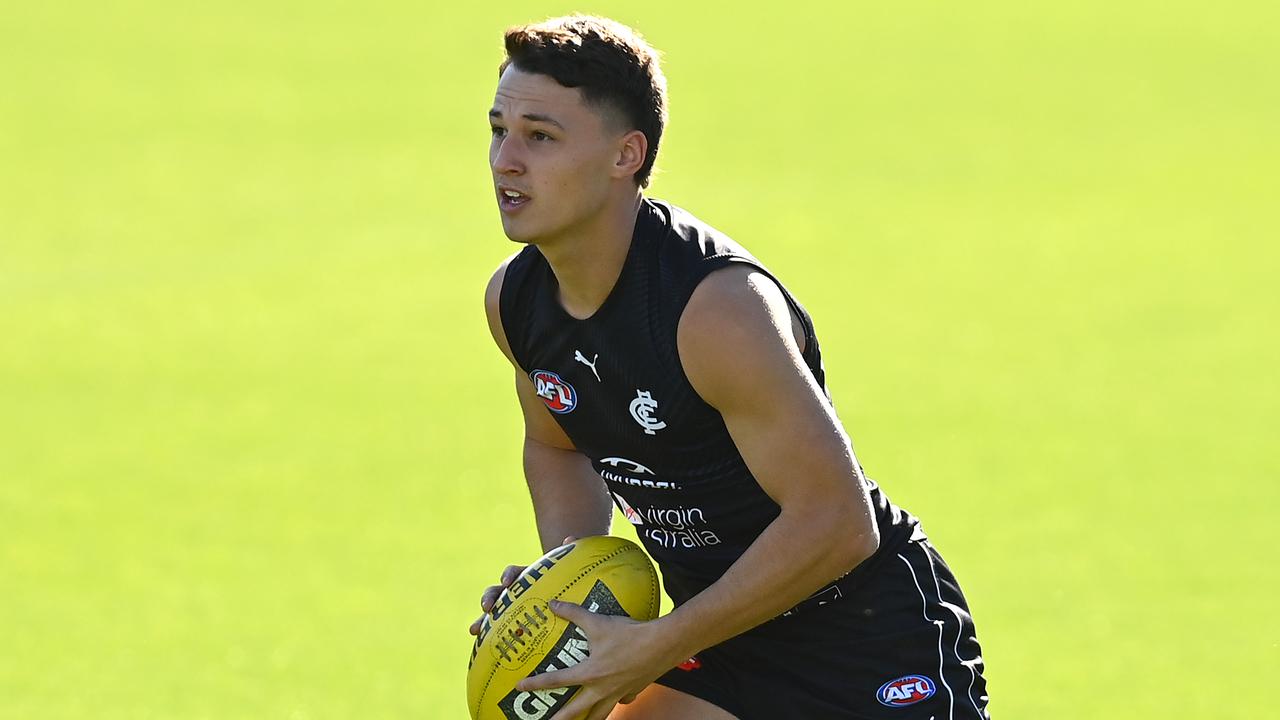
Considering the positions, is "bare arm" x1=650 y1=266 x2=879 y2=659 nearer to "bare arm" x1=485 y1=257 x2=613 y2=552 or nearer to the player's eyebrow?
the player's eyebrow

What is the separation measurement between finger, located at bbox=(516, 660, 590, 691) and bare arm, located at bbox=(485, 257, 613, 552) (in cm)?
70

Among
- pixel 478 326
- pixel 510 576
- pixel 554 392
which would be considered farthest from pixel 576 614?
pixel 478 326

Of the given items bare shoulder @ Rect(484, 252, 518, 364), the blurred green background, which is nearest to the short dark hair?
bare shoulder @ Rect(484, 252, 518, 364)

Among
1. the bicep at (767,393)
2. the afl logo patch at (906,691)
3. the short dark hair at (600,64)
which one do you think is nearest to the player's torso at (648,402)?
the bicep at (767,393)

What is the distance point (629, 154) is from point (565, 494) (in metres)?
1.11

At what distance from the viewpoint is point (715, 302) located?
3953 mm

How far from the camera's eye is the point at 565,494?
4.88m

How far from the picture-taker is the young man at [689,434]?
12.9 feet

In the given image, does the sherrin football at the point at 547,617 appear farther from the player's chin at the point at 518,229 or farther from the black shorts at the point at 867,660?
the player's chin at the point at 518,229

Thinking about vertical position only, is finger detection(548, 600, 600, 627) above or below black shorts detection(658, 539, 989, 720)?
above

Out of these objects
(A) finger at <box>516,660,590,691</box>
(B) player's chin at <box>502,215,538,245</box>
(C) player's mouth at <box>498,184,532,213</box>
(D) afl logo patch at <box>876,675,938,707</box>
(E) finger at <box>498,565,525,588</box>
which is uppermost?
(C) player's mouth at <box>498,184,532,213</box>

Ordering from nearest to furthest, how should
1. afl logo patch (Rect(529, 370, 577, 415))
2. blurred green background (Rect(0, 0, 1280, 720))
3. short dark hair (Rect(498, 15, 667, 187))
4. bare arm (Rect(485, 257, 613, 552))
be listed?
short dark hair (Rect(498, 15, 667, 187)) < afl logo patch (Rect(529, 370, 577, 415)) < bare arm (Rect(485, 257, 613, 552)) < blurred green background (Rect(0, 0, 1280, 720))

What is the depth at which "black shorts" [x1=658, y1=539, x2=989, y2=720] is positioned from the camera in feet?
14.4

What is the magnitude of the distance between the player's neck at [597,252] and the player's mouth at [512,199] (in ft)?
0.45
